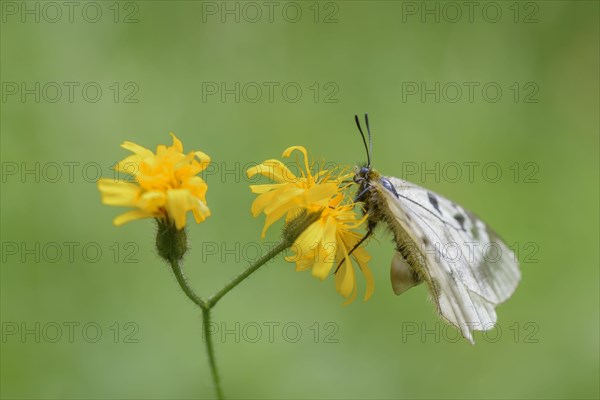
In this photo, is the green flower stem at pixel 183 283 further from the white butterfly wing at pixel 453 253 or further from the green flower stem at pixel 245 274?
the white butterfly wing at pixel 453 253

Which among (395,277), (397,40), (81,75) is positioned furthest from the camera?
(397,40)

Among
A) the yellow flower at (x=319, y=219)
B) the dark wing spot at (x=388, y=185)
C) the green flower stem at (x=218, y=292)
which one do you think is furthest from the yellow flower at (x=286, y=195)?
the dark wing spot at (x=388, y=185)

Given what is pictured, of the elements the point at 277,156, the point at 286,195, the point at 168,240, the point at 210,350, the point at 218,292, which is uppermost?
the point at 277,156

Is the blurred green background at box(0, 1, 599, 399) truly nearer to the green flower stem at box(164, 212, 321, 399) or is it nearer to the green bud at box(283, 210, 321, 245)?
the green bud at box(283, 210, 321, 245)

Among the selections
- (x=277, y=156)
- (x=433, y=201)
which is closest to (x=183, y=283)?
(x=433, y=201)

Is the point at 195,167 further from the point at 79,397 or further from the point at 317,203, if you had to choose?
the point at 79,397

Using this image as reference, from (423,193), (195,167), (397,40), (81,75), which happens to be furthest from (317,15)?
(195,167)

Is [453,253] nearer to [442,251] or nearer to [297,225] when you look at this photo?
[442,251]
